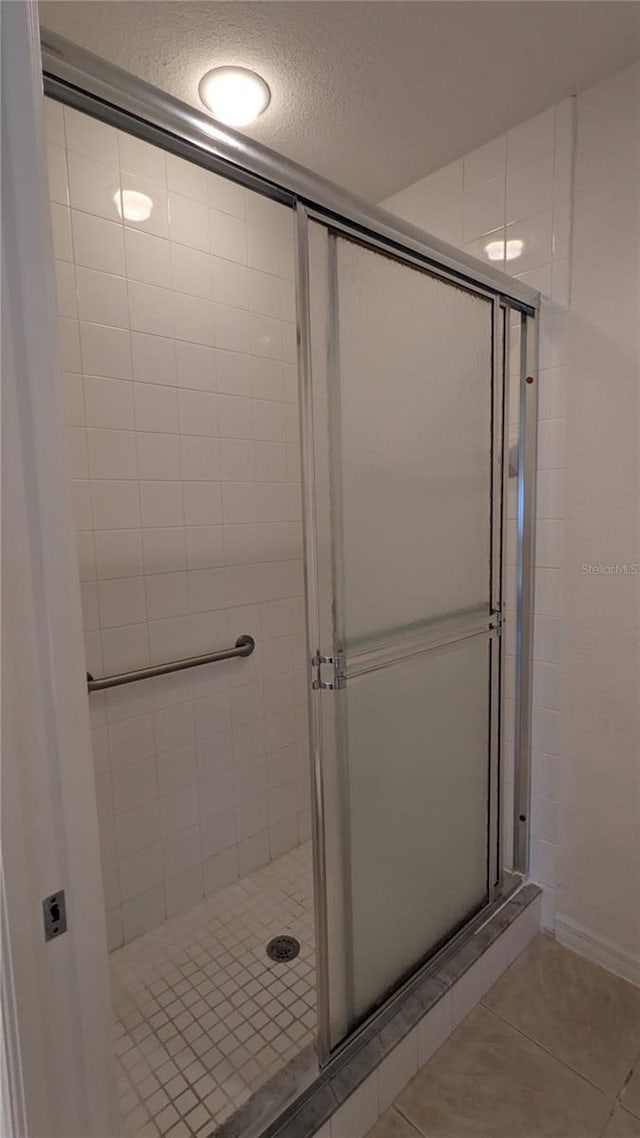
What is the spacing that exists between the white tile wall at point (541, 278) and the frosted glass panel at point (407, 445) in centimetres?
21

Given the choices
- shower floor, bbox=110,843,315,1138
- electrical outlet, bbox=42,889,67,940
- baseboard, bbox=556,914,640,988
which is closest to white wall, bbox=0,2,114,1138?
electrical outlet, bbox=42,889,67,940

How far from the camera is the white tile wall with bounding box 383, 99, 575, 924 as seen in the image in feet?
4.89

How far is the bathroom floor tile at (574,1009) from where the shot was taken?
1295mm

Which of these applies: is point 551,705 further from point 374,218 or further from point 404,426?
point 374,218

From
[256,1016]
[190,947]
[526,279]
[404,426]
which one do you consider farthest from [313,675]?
[526,279]

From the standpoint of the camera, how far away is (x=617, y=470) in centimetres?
142

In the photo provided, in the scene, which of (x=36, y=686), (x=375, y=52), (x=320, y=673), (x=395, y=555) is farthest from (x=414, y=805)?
(x=375, y=52)

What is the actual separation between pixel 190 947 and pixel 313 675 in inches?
44.5

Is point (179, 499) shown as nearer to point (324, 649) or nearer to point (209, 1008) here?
point (324, 649)

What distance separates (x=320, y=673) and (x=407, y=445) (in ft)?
1.83

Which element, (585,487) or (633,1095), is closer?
(633,1095)

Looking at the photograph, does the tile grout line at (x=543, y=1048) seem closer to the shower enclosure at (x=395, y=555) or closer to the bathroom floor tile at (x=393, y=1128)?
the shower enclosure at (x=395, y=555)

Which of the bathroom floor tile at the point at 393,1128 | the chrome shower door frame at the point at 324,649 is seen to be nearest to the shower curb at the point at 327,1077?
the chrome shower door frame at the point at 324,649

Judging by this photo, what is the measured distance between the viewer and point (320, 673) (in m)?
1.11
